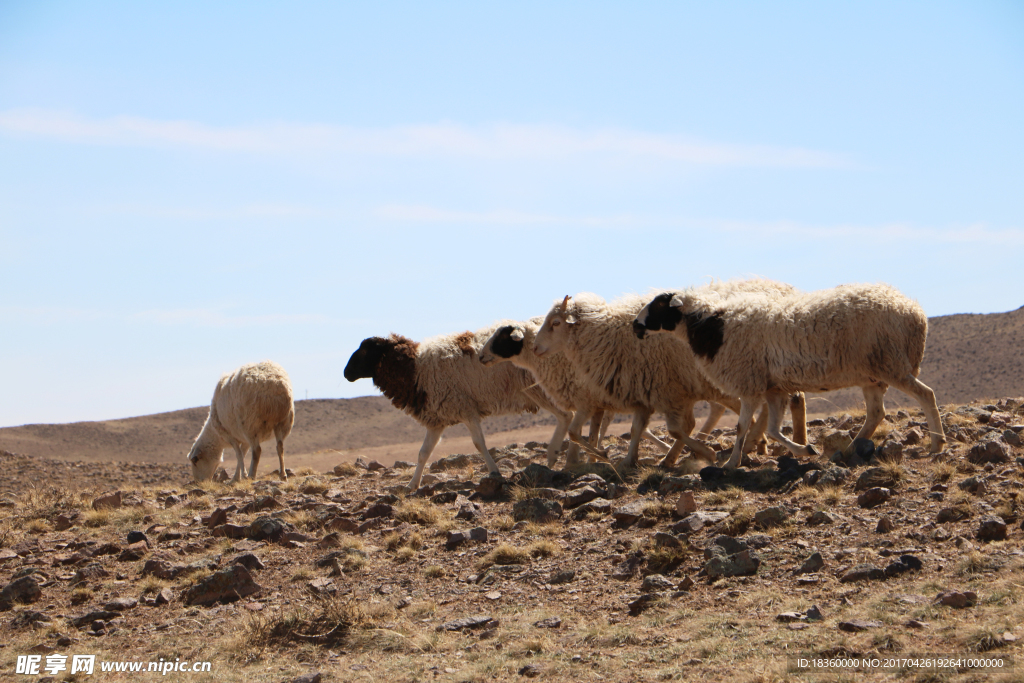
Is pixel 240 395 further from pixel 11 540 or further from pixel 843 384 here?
pixel 843 384

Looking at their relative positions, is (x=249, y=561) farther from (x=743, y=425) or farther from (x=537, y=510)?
(x=743, y=425)

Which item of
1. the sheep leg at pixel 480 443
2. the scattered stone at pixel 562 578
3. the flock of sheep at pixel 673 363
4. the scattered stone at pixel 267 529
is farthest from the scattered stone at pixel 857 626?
the sheep leg at pixel 480 443

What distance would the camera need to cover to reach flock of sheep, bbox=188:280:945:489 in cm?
1112

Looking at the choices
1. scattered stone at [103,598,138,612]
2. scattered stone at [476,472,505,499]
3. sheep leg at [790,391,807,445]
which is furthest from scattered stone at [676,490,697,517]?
scattered stone at [103,598,138,612]

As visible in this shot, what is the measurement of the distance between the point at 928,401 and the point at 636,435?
3.96 meters

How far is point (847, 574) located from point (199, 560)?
739cm

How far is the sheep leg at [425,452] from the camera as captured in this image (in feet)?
47.9

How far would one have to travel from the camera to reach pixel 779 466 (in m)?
11.1

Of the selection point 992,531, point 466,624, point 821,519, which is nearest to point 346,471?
point 466,624

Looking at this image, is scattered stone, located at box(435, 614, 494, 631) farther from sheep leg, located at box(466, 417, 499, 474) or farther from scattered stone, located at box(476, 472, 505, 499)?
sheep leg, located at box(466, 417, 499, 474)

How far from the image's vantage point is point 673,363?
13.2m

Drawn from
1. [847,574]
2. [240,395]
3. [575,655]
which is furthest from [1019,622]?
[240,395]

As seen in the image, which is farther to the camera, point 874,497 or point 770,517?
point 874,497

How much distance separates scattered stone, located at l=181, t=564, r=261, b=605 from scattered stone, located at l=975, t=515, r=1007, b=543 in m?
7.17
